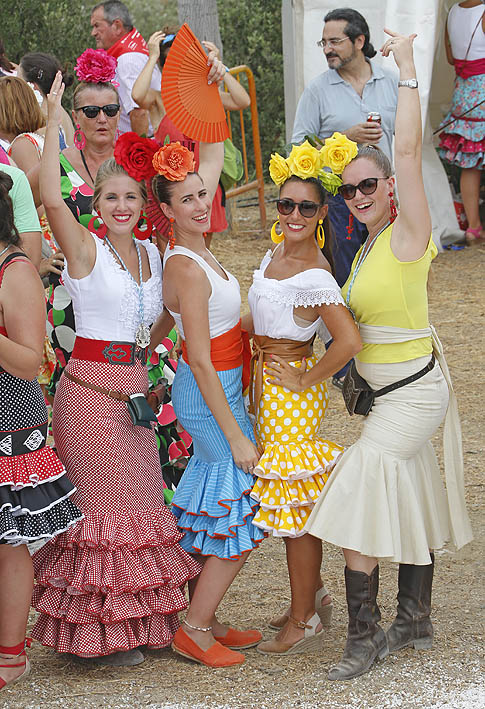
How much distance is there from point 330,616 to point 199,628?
55cm

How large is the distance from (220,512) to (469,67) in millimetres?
6692

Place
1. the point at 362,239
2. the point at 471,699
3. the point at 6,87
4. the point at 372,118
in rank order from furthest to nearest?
the point at 362,239
the point at 372,118
the point at 6,87
the point at 471,699

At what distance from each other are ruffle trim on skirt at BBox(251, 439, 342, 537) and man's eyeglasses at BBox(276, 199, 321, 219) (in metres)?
0.79

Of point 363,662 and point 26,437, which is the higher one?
point 26,437

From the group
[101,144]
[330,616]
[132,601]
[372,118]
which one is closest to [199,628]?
[132,601]

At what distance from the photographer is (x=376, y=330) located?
11.1 feet

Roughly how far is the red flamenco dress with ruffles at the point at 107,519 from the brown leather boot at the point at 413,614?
2.36ft

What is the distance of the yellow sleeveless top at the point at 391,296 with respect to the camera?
10.7 feet

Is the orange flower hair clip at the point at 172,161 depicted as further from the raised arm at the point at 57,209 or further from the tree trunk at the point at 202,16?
the tree trunk at the point at 202,16

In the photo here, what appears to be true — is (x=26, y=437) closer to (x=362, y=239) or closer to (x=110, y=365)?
(x=110, y=365)

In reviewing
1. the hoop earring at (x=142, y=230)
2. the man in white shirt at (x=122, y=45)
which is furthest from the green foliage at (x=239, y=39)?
the hoop earring at (x=142, y=230)

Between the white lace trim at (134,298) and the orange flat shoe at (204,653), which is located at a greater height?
the white lace trim at (134,298)

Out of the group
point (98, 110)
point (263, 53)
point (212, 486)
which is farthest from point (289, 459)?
point (263, 53)

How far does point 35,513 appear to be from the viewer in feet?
10.6
